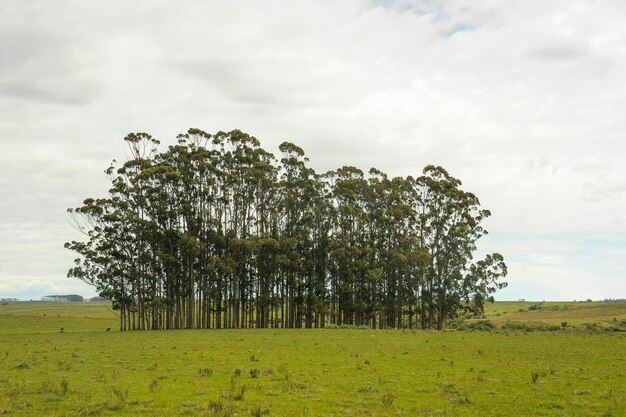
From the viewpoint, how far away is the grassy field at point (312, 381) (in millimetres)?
19312

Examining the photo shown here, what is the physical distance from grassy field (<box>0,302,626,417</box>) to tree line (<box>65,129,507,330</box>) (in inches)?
1353

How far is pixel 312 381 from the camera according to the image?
83.8 feet

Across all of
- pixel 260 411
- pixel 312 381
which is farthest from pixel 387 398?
pixel 312 381

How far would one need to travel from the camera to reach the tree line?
258 ft

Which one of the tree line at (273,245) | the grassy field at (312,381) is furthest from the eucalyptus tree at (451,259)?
the grassy field at (312,381)

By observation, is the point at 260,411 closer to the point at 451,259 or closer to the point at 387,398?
the point at 387,398

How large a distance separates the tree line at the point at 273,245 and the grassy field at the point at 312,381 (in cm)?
3437

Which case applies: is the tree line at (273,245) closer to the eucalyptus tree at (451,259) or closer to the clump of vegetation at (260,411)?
the eucalyptus tree at (451,259)

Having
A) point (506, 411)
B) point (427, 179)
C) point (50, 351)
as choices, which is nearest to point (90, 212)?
point (50, 351)

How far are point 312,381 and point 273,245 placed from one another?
2155 inches

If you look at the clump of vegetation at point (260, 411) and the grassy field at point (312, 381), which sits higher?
the clump of vegetation at point (260, 411)

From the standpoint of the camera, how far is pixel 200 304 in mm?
83125

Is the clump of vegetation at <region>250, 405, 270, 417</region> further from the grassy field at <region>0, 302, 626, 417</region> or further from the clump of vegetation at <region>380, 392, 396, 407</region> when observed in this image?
the clump of vegetation at <region>380, 392, 396, 407</region>

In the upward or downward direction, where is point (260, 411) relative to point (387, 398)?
upward
